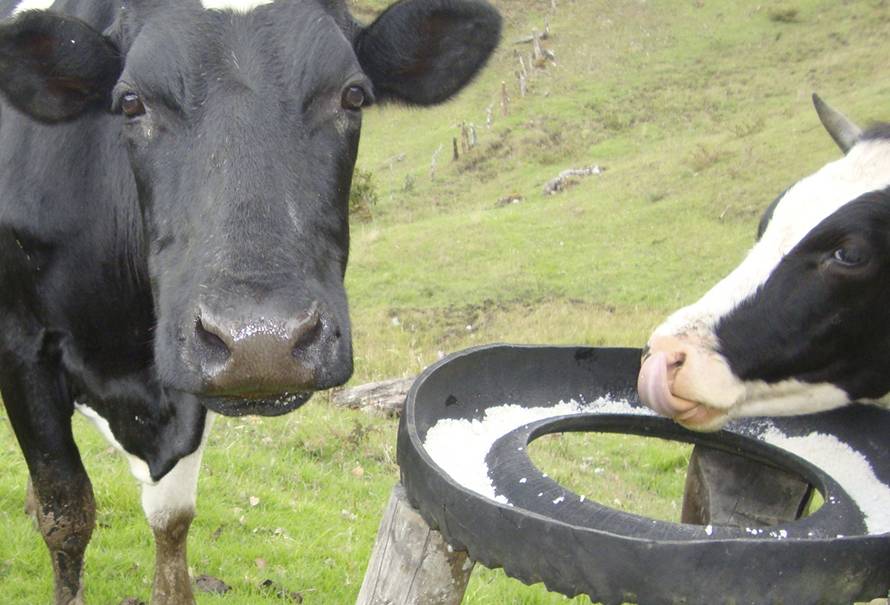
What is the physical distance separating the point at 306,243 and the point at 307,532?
2.93 meters

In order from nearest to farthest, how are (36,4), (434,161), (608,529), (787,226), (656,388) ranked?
(608,529) < (656,388) < (787,226) < (36,4) < (434,161)

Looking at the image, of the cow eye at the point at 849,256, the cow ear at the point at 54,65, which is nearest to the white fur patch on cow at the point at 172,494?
the cow ear at the point at 54,65

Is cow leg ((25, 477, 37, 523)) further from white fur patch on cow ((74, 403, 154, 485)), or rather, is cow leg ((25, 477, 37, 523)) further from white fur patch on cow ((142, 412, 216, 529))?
white fur patch on cow ((74, 403, 154, 485))

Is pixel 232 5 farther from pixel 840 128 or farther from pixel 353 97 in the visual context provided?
pixel 840 128

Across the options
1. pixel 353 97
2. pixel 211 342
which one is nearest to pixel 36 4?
pixel 353 97

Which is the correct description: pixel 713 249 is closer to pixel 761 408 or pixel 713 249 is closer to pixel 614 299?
pixel 614 299

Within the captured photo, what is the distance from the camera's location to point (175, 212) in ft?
9.76

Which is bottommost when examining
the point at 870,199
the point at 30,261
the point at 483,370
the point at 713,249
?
the point at 713,249

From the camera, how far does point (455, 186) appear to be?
28641 mm

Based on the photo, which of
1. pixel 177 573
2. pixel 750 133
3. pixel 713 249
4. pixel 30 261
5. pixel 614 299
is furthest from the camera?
pixel 750 133

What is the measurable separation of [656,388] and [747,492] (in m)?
0.70

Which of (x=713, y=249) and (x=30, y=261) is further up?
(x=30, y=261)

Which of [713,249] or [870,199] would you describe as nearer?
[870,199]

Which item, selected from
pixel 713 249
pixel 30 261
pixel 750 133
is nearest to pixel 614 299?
pixel 713 249
